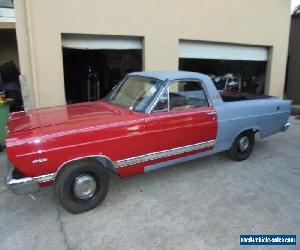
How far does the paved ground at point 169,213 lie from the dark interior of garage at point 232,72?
197 inches

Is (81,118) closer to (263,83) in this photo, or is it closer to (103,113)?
(103,113)

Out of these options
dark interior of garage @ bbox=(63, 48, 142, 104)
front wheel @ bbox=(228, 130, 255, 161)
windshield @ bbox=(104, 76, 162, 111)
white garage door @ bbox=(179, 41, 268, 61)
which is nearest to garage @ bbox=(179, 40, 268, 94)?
white garage door @ bbox=(179, 41, 268, 61)

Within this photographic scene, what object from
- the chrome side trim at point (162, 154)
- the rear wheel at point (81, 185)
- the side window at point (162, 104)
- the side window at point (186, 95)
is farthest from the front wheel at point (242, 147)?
the rear wheel at point (81, 185)

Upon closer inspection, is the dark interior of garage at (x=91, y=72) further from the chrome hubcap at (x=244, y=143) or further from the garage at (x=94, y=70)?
the chrome hubcap at (x=244, y=143)

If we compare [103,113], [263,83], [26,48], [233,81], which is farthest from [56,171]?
[263,83]

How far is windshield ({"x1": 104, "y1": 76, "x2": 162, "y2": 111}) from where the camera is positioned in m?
4.11

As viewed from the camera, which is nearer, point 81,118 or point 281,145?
point 81,118

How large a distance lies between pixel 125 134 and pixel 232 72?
25.9 ft

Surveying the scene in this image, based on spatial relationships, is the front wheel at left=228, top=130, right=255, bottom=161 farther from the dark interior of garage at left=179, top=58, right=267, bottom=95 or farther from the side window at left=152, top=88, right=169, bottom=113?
the dark interior of garage at left=179, top=58, right=267, bottom=95

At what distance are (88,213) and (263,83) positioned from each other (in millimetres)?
9275

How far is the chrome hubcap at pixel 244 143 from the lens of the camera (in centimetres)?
529

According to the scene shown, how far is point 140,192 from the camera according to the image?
4.15 meters

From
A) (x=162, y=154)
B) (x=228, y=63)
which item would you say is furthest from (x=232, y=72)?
(x=162, y=154)

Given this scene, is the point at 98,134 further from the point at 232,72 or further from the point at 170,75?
the point at 232,72
